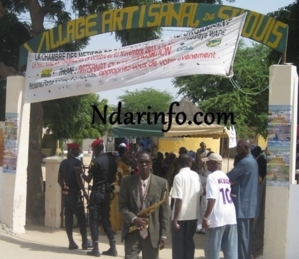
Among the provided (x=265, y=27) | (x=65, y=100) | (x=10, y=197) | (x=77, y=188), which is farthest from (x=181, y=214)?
(x=65, y=100)

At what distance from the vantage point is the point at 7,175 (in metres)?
10.9

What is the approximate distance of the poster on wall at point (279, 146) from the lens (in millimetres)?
8375

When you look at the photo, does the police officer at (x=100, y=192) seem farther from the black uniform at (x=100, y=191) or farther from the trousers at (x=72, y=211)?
the trousers at (x=72, y=211)

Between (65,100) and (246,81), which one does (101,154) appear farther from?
(246,81)

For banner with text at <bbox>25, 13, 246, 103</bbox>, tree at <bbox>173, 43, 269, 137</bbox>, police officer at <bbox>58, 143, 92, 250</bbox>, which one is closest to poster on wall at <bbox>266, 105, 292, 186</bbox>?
banner with text at <bbox>25, 13, 246, 103</bbox>

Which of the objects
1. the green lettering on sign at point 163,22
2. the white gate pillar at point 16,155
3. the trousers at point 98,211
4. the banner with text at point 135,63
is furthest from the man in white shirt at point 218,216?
the white gate pillar at point 16,155

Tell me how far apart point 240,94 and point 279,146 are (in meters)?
28.8

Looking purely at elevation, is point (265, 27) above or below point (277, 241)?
above

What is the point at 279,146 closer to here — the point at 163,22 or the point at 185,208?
the point at 185,208

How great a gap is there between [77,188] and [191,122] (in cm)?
584

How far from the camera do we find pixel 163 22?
9789 mm

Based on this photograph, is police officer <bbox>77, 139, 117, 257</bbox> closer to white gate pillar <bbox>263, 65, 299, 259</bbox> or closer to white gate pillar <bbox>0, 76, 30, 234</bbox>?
white gate pillar <bbox>0, 76, 30, 234</bbox>

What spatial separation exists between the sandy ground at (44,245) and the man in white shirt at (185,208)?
1521mm

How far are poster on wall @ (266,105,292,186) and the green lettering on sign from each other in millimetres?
988
